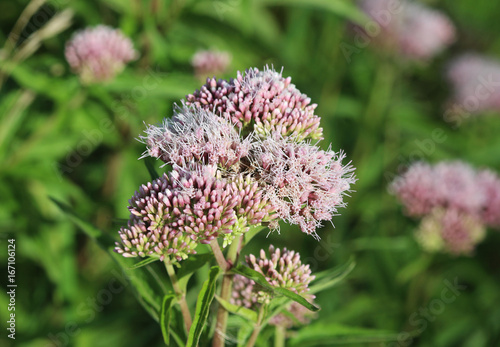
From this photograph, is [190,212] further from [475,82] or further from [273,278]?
[475,82]

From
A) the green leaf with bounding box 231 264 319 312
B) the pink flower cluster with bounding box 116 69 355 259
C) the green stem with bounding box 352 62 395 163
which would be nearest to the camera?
the green leaf with bounding box 231 264 319 312

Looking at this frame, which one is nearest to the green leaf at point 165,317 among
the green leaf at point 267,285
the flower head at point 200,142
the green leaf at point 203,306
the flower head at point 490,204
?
the green leaf at point 203,306

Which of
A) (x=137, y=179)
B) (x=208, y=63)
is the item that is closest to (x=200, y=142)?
(x=208, y=63)

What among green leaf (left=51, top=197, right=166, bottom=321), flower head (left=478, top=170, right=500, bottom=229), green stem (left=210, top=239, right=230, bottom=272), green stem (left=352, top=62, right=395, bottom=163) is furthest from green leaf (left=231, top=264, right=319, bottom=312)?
green stem (left=352, top=62, right=395, bottom=163)

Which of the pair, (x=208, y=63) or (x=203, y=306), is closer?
(x=203, y=306)

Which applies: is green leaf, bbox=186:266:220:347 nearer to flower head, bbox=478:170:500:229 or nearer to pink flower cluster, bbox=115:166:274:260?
pink flower cluster, bbox=115:166:274:260

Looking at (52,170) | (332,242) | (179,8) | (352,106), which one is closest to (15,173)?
(52,170)

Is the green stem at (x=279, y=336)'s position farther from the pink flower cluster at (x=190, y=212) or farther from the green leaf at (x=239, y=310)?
the pink flower cluster at (x=190, y=212)
